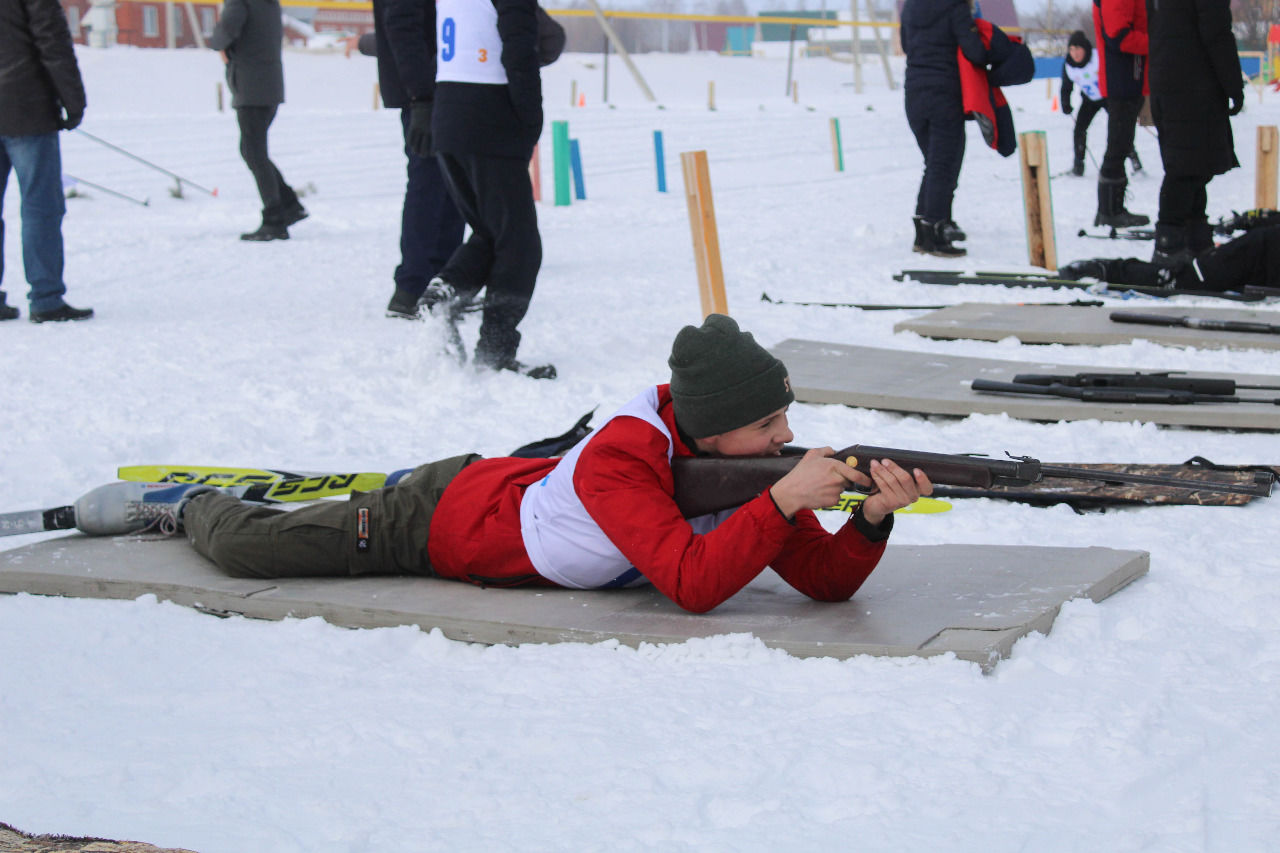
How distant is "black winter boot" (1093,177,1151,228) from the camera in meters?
9.86

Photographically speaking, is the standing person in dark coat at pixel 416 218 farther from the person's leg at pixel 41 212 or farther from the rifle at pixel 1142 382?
the rifle at pixel 1142 382

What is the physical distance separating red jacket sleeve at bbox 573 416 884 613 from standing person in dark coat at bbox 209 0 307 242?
710cm

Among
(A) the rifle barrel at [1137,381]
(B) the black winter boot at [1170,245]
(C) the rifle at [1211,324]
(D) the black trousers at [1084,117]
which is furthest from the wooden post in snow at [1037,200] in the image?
(D) the black trousers at [1084,117]

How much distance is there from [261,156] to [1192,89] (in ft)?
19.7

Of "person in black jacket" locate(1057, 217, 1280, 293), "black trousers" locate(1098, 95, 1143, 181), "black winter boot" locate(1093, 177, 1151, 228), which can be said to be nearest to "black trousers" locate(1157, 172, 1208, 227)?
"person in black jacket" locate(1057, 217, 1280, 293)

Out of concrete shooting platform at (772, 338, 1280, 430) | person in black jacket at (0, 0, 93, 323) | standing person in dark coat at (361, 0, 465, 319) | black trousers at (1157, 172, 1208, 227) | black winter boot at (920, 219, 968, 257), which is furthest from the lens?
black winter boot at (920, 219, 968, 257)

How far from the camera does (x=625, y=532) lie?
2586mm

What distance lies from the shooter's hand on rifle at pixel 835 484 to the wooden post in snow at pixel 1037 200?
20.4 ft

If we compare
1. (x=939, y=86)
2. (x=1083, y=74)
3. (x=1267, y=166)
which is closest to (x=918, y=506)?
(x=939, y=86)

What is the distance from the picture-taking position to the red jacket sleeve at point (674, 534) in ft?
8.16

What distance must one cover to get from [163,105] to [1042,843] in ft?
70.5

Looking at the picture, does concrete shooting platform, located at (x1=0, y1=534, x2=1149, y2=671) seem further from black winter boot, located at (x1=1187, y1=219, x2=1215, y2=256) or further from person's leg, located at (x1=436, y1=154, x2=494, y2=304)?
black winter boot, located at (x1=1187, y1=219, x2=1215, y2=256)

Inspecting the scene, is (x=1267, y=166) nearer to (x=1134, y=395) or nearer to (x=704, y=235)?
(x=704, y=235)

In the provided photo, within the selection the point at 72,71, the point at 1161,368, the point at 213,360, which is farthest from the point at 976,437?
the point at 72,71
